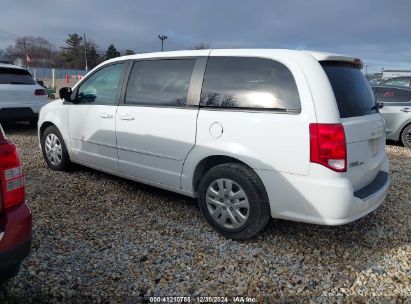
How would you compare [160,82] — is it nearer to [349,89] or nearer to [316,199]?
[349,89]

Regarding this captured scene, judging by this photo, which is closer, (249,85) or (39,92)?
(249,85)

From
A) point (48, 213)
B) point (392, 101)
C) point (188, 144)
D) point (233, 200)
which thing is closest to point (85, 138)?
point (48, 213)

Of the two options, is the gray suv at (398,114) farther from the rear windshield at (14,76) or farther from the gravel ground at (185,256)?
the rear windshield at (14,76)

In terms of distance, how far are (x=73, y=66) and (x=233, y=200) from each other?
79382 millimetres

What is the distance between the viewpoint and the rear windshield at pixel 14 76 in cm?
790

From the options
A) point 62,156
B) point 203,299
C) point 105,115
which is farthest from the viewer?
point 62,156

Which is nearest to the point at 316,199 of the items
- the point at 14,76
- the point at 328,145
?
the point at 328,145

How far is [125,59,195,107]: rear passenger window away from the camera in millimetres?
3759

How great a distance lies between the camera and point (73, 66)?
248ft

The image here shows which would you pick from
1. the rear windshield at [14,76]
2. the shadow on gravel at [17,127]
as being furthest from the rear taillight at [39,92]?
the shadow on gravel at [17,127]

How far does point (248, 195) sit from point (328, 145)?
820mm

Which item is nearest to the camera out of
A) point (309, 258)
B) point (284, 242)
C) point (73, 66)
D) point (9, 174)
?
point (9, 174)

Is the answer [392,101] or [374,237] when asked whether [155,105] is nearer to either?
[374,237]

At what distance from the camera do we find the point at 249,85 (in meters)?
3.29
